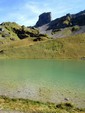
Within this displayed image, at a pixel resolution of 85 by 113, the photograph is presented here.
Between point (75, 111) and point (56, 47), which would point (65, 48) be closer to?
point (56, 47)

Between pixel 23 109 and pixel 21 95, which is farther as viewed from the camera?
pixel 21 95

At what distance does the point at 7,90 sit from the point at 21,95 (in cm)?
473

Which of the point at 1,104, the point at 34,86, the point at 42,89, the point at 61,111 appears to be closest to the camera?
the point at 61,111

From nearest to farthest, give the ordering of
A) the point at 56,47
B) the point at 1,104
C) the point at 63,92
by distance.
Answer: the point at 1,104 → the point at 63,92 → the point at 56,47

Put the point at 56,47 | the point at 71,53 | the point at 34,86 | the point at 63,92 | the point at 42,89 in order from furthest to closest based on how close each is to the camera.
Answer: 1. the point at 56,47
2. the point at 71,53
3. the point at 34,86
4. the point at 42,89
5. the point at 63,92

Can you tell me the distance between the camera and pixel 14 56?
608 feet

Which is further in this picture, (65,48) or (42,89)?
(65,48)

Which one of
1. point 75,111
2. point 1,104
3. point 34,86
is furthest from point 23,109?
point 34,86

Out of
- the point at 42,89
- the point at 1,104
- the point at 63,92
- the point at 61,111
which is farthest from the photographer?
the point at 42,89

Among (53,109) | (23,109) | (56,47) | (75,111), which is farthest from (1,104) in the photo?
(56,47)

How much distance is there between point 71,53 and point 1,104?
156 metres

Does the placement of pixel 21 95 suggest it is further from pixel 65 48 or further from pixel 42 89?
pixel 65 48

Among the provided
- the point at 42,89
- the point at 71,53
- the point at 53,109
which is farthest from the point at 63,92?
the point at 71,53

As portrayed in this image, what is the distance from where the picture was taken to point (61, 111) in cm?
2772
